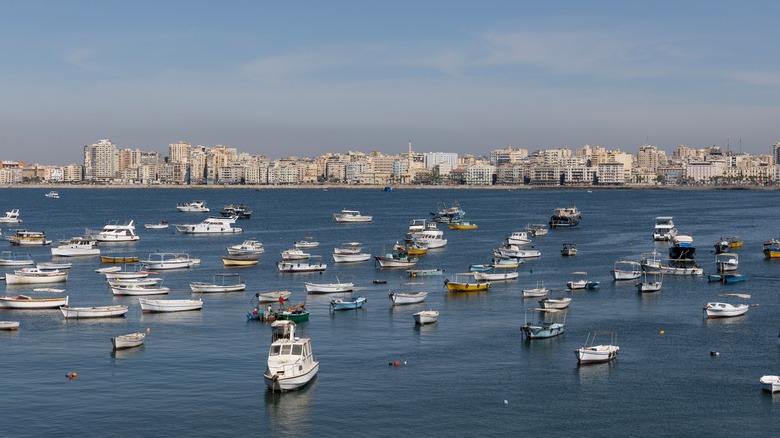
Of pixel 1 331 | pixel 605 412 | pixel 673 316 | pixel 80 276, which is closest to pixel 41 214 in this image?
pixel 80 276

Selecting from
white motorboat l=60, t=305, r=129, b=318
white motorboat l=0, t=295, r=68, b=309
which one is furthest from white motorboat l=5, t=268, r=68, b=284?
white motorboat l=60, t=305, r=129, b=318

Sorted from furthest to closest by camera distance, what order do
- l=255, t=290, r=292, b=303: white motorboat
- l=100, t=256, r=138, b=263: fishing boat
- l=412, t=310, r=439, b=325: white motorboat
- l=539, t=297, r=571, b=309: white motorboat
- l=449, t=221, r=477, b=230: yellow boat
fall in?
l=449, t=221, r=477, b=230: yellow boat, l=100, t=256, r=138, b=263: fishing boat, l=255, t=290, r=292, b=303: white motorboat, l=539, t=297, r=571, b=309: white motorboat, l=412, t=310, r=439, b=325: white motorboat

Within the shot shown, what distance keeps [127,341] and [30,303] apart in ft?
40.1

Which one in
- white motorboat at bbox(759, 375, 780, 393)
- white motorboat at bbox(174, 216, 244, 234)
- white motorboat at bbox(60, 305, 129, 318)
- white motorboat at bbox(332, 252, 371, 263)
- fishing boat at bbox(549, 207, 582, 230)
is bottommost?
white motorboat at bbox(759, 375, 780, 393)

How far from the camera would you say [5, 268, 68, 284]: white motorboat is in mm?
58062

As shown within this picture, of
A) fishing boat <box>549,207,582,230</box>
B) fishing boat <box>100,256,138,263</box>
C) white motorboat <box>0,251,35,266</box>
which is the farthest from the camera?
fishing boat <box>549,207,582,230</box>

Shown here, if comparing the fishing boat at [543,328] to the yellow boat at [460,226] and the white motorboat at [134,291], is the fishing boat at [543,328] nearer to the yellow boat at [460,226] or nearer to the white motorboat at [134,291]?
the white motorboat at [134,291]

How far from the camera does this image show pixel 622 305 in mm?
50531

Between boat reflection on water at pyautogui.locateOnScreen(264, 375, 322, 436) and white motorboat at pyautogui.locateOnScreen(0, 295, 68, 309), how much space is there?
19180 millimetres

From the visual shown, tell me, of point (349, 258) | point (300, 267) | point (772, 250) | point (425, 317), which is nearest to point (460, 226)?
point (349, 258)

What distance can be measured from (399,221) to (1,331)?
87494mm

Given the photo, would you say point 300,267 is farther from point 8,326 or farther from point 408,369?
point 408,369

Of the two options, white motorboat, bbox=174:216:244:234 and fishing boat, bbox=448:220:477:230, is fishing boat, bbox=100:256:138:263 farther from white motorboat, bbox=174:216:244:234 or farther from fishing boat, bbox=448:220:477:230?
fishing boat, bbox=448:220:477:230

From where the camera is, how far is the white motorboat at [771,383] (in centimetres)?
3212
